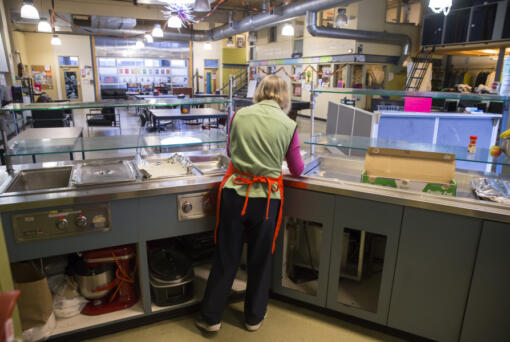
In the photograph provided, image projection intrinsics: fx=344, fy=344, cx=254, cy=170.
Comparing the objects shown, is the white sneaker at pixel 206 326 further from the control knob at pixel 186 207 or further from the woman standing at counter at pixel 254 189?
the control knob at pixel 186 207

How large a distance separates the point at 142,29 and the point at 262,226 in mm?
14848

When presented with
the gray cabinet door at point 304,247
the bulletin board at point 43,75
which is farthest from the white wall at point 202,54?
the gray cabinet door at point 304,247

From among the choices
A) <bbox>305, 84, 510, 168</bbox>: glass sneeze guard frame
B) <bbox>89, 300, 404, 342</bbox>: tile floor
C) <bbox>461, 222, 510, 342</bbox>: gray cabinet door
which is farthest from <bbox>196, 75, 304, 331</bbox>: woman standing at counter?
<bbox>461, 222, 510, 342</bbox>: gray cabinet door

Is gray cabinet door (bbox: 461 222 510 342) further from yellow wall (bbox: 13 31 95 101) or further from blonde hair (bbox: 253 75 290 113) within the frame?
yellow wall (bbox: 13 31 95 101)

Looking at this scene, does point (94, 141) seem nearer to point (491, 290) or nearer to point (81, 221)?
point (81, 221)

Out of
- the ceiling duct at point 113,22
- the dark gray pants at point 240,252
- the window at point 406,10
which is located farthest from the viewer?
the ceiling duct at point 113,22

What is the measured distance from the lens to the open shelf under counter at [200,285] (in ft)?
7.38

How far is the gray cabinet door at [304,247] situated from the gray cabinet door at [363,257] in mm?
57

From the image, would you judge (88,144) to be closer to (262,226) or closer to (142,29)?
(262,226)

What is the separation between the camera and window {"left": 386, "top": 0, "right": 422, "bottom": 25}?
12.6 m

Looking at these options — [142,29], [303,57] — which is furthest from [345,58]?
[142,29]

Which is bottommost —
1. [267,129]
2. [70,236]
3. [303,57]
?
[70,236]

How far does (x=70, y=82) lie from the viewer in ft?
51.5

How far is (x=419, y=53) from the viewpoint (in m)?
12.4
